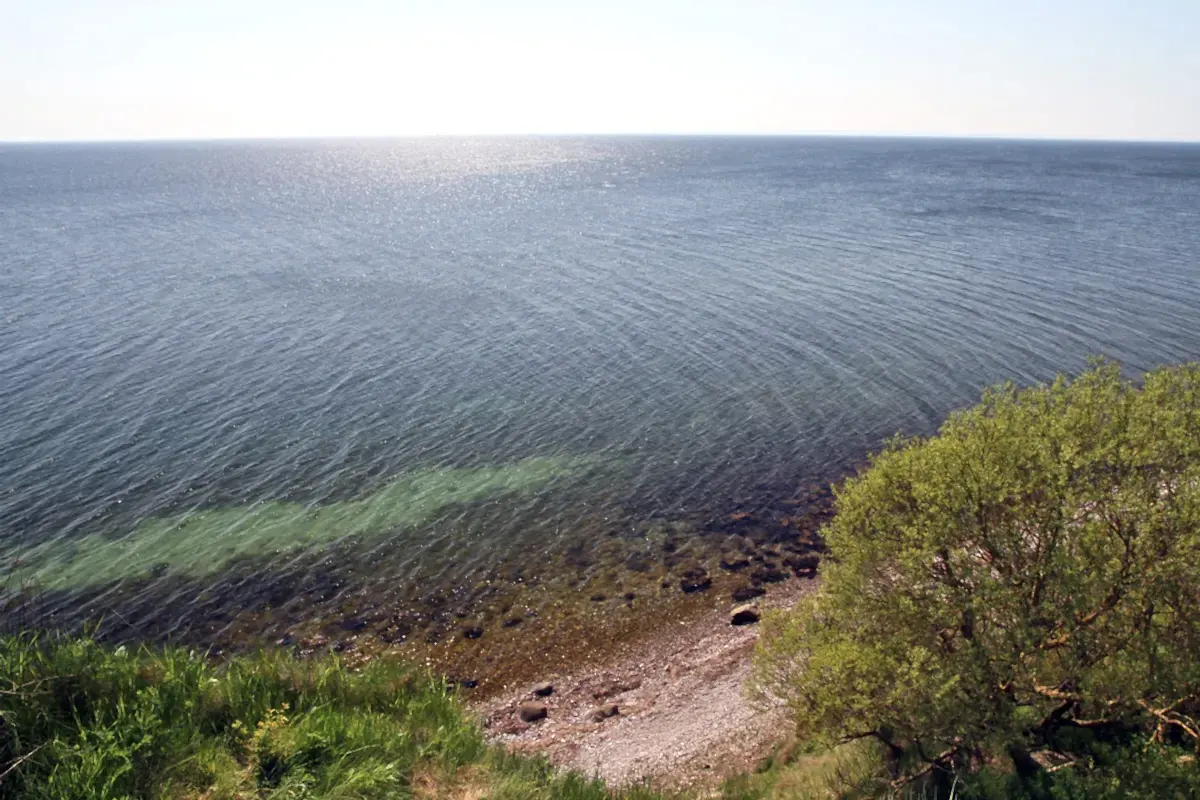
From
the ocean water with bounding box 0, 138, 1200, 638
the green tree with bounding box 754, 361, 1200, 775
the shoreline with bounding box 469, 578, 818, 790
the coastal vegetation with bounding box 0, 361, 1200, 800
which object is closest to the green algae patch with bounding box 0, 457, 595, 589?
the ocean water with bounding box 0, 138, 1200, 638

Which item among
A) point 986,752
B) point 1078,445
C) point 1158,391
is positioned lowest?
point 986,752

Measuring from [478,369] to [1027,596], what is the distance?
4201cm

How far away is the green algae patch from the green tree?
22.9m

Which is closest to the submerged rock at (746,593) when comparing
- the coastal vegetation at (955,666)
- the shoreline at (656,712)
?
the shoreline at (656,712)

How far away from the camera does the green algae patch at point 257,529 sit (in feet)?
106

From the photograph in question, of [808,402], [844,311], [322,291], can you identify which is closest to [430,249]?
[322,291]

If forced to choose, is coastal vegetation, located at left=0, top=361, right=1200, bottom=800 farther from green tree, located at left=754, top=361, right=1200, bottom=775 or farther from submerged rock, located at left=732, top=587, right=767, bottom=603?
submerged rock, located at left=732, top=587, right=767, bottom=603

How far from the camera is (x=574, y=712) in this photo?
1043 inches

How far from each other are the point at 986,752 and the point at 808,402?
3223cm

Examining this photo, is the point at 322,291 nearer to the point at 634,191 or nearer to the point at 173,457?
the point at 173,457

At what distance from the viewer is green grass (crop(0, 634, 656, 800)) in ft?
40.4

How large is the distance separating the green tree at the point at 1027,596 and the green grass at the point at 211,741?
680 cm

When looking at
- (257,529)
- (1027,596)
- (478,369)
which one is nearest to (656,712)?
(1027,596)

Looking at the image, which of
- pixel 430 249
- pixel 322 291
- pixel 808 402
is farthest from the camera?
pixel 430 249
